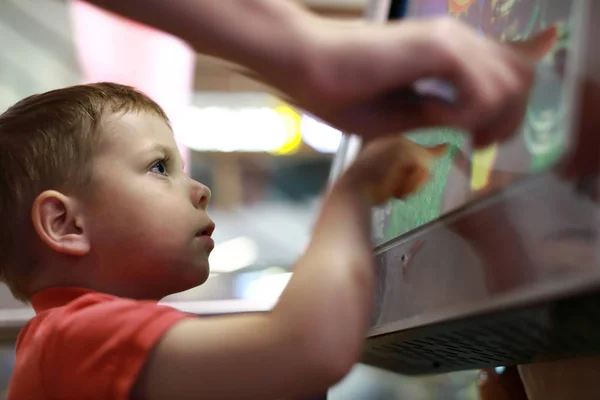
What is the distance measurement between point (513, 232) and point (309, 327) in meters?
0.14

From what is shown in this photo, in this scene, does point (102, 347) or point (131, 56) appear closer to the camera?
point (102, 347)

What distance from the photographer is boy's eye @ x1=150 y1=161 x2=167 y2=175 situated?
66 centimetres

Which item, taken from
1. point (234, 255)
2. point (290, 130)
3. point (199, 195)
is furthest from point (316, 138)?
point (199, 195)

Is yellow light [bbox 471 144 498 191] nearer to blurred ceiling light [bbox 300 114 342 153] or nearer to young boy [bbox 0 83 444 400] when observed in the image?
young boy [bbox 0 83 444 400]

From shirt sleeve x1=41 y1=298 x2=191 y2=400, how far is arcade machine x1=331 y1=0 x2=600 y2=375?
0.19 metres

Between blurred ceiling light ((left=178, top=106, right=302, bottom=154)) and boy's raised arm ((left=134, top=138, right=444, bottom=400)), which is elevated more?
blurred ceiling light ((left=178, top=106, right=302, bottom=154))

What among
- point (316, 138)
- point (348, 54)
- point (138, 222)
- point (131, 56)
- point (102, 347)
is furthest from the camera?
point (316, 138)

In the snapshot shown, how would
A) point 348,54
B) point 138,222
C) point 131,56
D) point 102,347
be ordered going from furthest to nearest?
point 131,56 → point 138,222 → point 102,347 → point 348,54

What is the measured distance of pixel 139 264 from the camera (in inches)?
24.8

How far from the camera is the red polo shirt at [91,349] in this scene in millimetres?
472

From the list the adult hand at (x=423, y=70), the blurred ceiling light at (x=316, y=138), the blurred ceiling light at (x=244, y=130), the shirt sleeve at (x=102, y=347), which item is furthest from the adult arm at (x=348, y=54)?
the blurred ceiling light at (x=244, y=130)

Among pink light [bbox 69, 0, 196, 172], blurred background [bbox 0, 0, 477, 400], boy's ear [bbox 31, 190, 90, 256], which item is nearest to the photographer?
boy's ear [bbox 31, 190, 90, 256]

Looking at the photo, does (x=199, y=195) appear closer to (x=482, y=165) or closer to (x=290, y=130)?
(x=482, y=165)

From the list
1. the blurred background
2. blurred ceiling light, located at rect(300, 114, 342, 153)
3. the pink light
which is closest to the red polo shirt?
the blurred background
